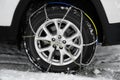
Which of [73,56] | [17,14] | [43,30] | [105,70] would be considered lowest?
[105,70]

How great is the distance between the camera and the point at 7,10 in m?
3.28

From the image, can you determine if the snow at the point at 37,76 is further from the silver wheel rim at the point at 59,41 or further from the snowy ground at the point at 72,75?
the silver wheel rim at the point at 59,41

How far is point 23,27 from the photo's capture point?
11.6 feet

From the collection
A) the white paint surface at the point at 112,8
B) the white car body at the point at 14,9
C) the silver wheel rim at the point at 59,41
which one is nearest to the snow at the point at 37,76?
the silver wheel rim at the point at 59,41

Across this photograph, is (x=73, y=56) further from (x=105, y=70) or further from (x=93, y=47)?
(x=105, y=70)

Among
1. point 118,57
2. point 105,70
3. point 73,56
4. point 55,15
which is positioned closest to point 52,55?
point 73,56

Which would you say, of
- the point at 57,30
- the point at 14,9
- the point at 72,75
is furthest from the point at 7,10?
the point at 72,75

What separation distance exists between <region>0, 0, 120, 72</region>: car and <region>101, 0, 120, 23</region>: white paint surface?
83 mm

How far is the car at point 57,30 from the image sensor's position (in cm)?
330

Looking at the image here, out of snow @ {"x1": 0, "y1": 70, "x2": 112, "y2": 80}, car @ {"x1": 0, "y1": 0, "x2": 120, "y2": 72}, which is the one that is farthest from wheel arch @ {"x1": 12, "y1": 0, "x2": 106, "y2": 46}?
snow @ {"x1": 0, "y1": 70, "x2": 112, "y2": 80}

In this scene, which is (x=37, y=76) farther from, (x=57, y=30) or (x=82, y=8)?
(x=82, y=8)

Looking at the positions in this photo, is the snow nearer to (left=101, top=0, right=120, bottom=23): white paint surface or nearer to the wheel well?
the wheel well

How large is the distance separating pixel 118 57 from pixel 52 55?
46.0 inches

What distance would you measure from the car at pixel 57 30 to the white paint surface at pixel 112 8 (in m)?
0.08
